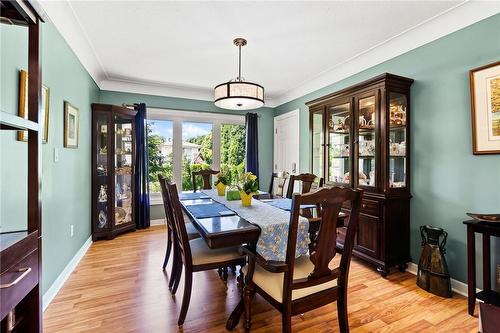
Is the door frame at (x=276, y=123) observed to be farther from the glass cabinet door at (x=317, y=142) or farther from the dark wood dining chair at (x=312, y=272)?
the dark wood dining chair at (x=312, y=272)

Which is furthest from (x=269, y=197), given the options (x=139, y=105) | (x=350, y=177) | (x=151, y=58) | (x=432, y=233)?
(x=139, y=105)

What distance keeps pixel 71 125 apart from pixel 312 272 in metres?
2.84

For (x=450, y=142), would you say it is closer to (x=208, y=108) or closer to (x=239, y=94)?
(x=239, y=94)

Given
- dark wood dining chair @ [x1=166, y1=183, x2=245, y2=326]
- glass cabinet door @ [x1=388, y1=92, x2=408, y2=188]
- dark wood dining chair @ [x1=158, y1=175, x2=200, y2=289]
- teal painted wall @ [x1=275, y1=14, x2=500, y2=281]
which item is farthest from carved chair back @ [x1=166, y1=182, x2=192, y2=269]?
teal painted wall @ [x1=275, y1=14, x2=500, y2=281]

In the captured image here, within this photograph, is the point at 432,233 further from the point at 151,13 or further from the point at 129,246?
the point at 129,246

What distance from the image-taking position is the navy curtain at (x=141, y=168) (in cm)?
420

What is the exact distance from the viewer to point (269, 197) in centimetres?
281

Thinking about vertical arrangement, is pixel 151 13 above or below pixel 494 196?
above

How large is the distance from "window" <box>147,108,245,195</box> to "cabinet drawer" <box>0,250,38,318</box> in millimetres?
3400

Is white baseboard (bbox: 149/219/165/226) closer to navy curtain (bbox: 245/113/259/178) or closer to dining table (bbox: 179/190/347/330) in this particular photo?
navy curtain (bbox: 245/113/259/178)

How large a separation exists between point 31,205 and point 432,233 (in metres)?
2.88

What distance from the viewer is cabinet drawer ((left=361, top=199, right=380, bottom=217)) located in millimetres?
2594

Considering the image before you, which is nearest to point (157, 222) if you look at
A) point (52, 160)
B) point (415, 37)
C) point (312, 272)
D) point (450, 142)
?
point (52, 160)

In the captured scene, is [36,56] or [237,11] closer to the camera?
[36,56]
